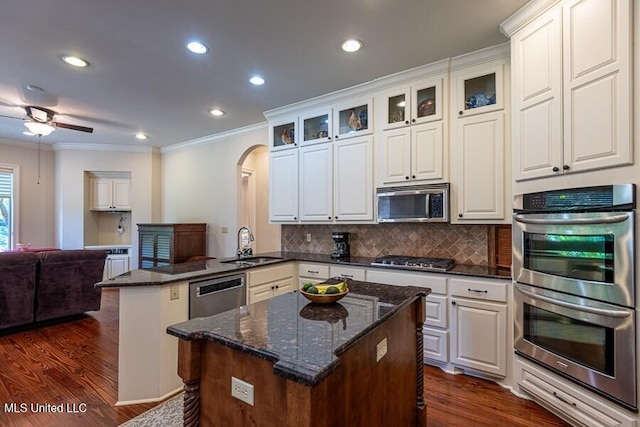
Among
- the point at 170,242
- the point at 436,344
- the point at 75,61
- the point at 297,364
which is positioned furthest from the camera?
the point at 170,242

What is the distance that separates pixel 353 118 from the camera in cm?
361

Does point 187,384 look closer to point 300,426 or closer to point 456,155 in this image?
point 300,426

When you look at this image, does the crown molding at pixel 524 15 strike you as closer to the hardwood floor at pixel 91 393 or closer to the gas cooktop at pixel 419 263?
the gas cooktop at pixel 419 263

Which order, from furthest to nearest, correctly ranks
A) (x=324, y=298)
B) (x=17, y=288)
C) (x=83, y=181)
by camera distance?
1. (x=83, y=181)
2. (x=17, y=288)
3. (x=324, y=298)

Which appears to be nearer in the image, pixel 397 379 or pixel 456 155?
pixel 397 379

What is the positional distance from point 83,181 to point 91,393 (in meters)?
5.17

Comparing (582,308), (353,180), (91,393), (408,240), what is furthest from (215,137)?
(582,308)

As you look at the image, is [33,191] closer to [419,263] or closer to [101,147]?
[101,147]

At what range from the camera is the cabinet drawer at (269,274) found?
3.17 m

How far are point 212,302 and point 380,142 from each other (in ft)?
7.49

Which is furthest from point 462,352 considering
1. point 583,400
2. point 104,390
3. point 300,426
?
point 104,390

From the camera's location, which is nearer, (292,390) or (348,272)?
(292,390)

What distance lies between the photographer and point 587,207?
181 cm

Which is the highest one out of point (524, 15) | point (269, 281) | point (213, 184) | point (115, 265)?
point (524, 15)
